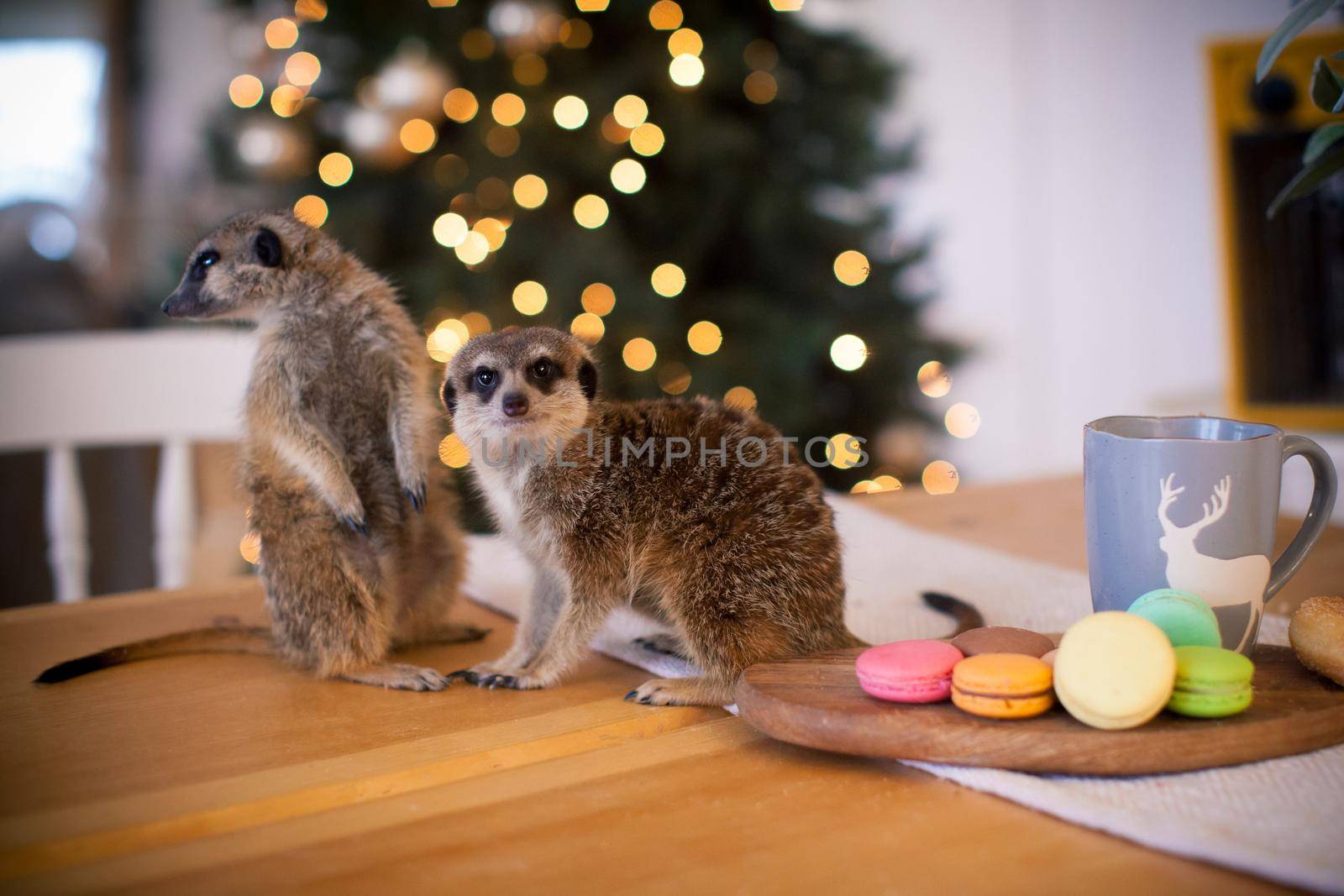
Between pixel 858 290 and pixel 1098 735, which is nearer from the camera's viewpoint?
pixel 1098 735

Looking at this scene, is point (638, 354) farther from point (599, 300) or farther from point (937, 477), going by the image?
point (937, 477)

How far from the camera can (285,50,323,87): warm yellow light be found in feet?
8.41

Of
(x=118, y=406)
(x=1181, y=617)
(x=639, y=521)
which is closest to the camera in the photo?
(x=1181, y=617)

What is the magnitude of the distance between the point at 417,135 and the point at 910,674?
2197 millimetres

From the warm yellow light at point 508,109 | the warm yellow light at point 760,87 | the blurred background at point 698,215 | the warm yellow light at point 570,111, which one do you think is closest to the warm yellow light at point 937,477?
the blurred background at point 698,215

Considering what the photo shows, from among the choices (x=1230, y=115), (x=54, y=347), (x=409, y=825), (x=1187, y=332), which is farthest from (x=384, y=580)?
(x=1187, y=332)

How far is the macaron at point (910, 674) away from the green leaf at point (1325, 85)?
0.57 meters

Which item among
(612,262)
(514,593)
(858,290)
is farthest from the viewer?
(858,290)

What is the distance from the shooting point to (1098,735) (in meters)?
0.67

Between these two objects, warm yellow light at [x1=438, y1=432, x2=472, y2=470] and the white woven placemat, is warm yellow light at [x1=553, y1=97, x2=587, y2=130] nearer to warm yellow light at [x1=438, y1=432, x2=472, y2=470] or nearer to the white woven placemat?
warm yellow light at [x1=438, y1=432, x2=472, y2=470]

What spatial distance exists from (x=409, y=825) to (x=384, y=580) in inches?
17.3

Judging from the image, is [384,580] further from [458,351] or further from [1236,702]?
[1236,702]

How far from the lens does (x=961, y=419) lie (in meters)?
3.62

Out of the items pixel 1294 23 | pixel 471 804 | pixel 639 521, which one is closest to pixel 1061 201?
pixel 1294 23
